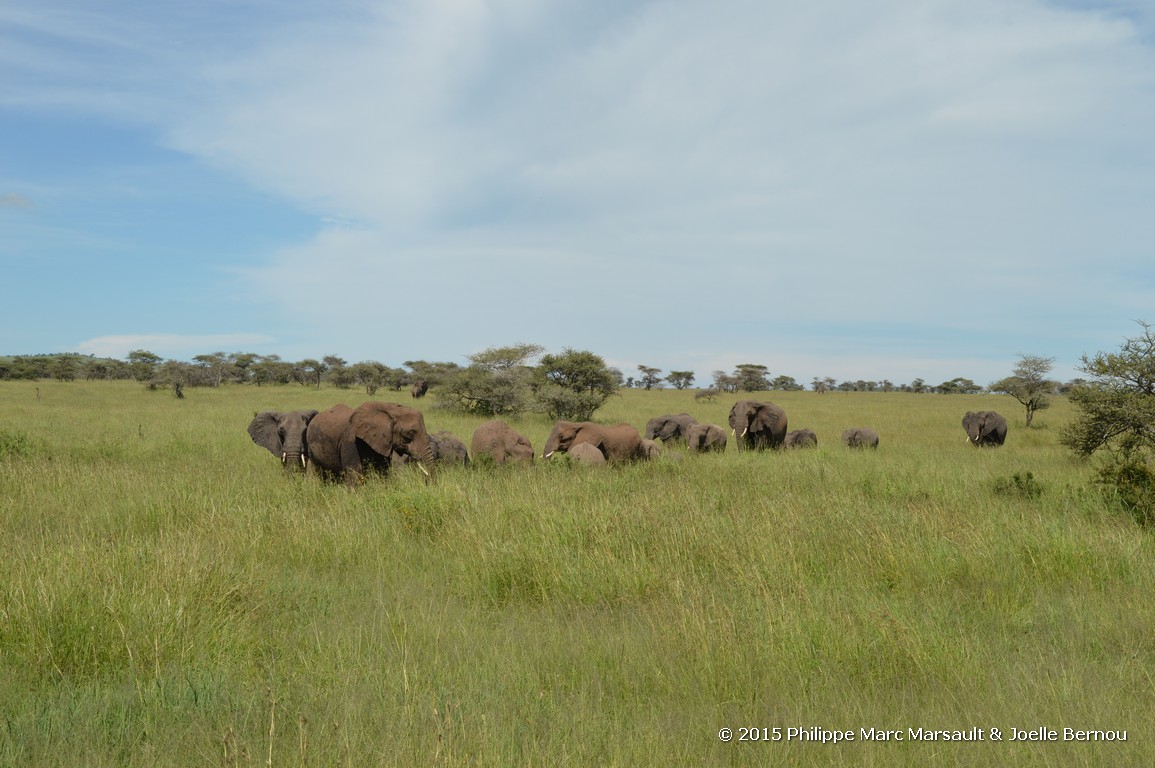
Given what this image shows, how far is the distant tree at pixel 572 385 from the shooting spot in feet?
91.1

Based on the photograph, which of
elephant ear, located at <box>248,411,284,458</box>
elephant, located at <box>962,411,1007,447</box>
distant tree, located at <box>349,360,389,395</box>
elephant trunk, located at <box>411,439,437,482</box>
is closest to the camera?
elephant trunk, located at <box>411,439,437,482</box>

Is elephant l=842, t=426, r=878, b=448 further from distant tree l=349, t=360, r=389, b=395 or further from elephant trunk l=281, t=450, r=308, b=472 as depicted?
distant tree l=349, t=360, r=389, b=395

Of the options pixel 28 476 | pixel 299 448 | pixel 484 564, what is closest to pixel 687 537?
pixel 484 564

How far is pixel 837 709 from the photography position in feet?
12.3

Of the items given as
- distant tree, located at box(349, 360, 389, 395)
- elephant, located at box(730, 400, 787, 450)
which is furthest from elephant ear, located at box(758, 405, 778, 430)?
distant tree, located at box(349, 360, 389, 395)

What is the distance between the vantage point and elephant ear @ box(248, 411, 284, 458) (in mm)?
13312

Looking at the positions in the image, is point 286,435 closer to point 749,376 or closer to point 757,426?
point 757,426

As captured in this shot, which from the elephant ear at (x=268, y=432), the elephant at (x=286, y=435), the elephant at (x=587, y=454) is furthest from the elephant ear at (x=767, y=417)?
the elephant ear at (x=268, y=432)

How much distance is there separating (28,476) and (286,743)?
31.0 feet

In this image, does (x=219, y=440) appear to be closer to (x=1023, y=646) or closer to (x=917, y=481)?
(x=917, y=481)

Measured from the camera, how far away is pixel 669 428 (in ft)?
66.5

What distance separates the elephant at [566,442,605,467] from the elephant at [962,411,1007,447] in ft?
47.1

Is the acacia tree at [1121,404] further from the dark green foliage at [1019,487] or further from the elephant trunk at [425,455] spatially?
the elephant trunk at [425,455]

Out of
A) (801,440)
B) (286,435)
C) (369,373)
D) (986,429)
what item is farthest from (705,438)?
(369,373)
